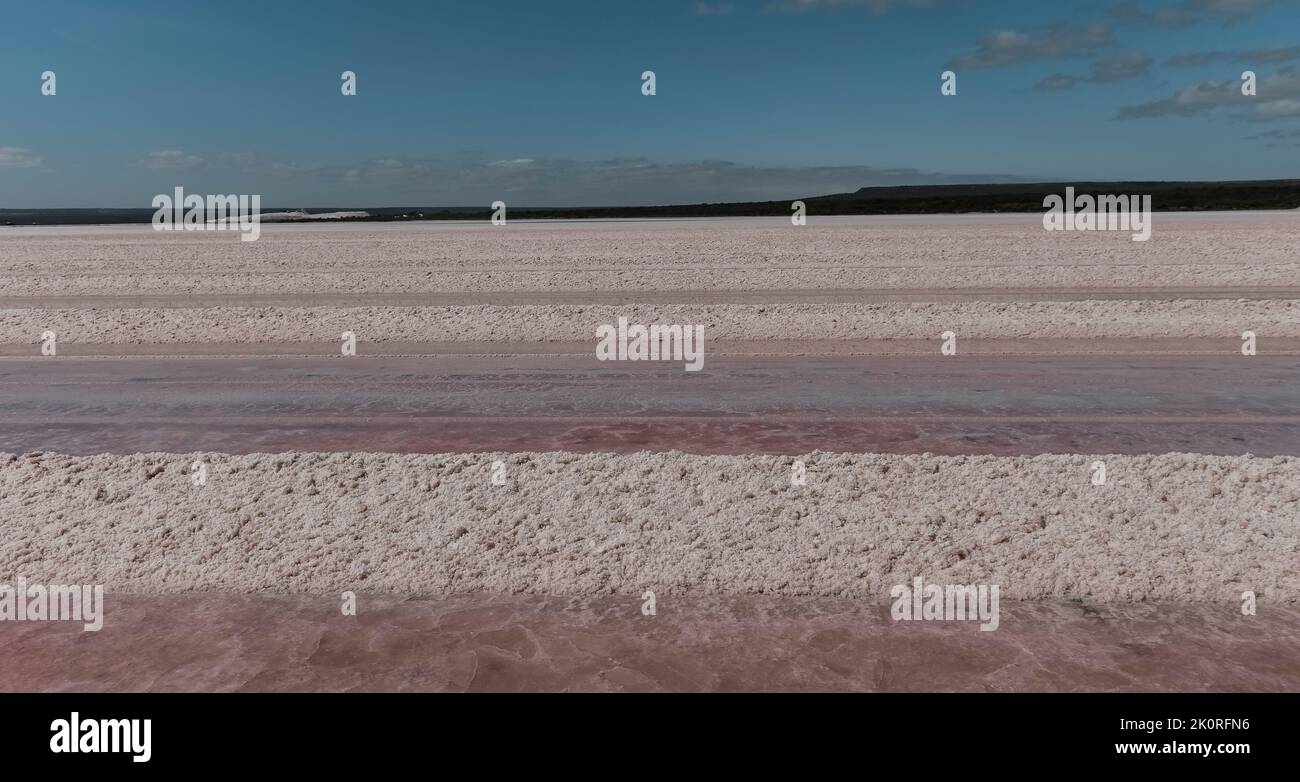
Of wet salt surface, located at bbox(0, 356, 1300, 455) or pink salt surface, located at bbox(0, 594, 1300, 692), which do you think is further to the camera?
wet salt surface, located at bbox(0, 356, 1300, 455)

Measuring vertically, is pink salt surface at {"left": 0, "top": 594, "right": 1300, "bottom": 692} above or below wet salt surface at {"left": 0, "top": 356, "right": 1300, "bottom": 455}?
below

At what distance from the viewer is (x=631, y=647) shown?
14.7ft

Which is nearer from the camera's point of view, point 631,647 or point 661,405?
point 631,647

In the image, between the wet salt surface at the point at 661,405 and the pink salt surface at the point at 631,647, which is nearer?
the pink salt surface at the point at 631,647

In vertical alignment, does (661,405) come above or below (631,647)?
above

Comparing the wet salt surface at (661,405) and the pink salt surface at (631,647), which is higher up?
the wet salt surface at (661,405)

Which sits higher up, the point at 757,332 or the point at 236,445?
the point at 757,332

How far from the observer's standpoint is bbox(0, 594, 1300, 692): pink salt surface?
4.16 meters

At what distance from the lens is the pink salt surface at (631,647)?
4160 millimetres

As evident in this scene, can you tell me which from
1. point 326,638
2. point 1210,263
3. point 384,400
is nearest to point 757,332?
point 384,400

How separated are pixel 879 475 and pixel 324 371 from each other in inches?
315

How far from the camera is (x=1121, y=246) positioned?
2703 cm
